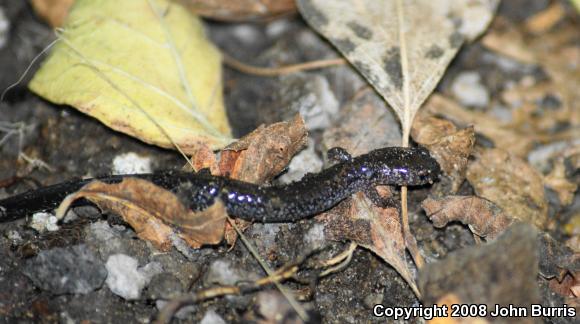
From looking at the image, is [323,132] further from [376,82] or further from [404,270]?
[404,270]

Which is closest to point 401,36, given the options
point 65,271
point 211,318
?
point 211,318

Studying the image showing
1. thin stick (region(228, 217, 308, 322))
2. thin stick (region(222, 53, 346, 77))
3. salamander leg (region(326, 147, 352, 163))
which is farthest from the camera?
thin stick (region(222, 53, 346, 77))

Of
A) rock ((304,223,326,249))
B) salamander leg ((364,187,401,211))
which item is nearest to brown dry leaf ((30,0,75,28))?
rock ((304,223,326,249))

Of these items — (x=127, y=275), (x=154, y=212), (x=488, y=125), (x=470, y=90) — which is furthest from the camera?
(x=470, y=90)

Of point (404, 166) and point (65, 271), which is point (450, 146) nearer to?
point (404, 166)

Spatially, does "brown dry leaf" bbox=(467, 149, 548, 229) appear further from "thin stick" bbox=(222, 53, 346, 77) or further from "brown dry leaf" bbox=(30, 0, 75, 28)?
"brown dry leaf" bbox=(30, 0, 75, 28)

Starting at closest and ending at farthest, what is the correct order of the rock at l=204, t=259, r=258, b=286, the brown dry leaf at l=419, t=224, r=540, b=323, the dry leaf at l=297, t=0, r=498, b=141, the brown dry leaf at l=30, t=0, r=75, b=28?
the brown dry leaf at l=419, t=224, r=540, b=323
the rock at l=204, t=259, r=258, b=286
the dry leaf at l=297, t=0, r=498, b=141
the brown dry leaf at l=30, t=0, r=75, b=28

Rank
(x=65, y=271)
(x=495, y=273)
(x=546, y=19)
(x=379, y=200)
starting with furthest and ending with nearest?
(x=546, y=19) < (x=379, y=200) < (x=65, y=271) < (x=495, y=273)
